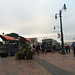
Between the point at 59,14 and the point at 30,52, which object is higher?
the point at 59,14

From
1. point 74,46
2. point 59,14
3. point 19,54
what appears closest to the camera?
point 19,54

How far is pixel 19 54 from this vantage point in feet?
43.3

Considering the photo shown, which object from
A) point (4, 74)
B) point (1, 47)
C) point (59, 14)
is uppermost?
point (59, 14)

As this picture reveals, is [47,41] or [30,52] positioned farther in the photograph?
[47,41]

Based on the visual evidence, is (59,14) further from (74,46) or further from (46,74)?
(46,74)

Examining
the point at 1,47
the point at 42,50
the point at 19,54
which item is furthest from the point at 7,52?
the point at 42,50

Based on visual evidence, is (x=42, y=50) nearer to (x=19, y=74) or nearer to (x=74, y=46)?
(x=74, y=46)

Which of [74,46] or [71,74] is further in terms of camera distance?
[74,46]

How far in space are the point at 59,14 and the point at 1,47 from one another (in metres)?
10.9

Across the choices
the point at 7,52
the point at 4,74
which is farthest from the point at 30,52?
the point at 4,74

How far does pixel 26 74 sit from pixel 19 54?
6.81 metres

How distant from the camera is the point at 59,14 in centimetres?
2258

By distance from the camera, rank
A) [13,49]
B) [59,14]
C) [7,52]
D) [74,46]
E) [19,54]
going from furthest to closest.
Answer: [59,14]
[13,49]
[7,52]
[74,46]
[19,54]

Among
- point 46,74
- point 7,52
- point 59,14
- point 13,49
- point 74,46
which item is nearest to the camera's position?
point 46,74
